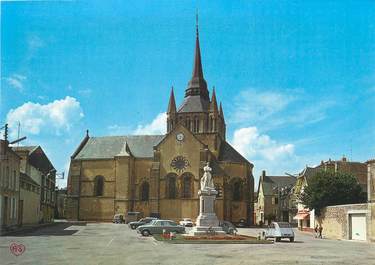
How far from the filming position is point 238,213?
69.5 meters

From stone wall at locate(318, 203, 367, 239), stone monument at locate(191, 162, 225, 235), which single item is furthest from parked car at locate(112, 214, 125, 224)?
stone monument at locate(191, 162, 225, 235)

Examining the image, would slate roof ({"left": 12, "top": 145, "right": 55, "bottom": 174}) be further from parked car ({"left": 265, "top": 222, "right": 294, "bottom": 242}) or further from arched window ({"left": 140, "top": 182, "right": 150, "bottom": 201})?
parked car ({"left": 265, "top": 222, "right": 294, "bottom": 242})

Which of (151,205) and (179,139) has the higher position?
(179,139)

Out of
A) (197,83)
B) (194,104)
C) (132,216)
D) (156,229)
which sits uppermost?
(197,83)

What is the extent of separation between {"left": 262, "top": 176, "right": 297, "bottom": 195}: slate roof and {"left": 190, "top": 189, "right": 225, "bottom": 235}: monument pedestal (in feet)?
218

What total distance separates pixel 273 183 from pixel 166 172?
4291 cm

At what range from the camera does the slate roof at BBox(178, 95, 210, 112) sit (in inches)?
3081

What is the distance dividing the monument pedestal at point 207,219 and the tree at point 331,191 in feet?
49.5

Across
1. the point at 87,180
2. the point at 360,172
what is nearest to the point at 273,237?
the point at 360,172

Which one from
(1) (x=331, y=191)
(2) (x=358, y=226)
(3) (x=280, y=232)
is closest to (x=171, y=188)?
(1) (x=331, y=191)

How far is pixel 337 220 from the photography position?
43250mm

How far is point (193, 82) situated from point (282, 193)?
2892 cm

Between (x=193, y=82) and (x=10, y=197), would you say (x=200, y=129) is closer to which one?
(x=193, y=82)

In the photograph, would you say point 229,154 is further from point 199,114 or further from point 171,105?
point 171,105
